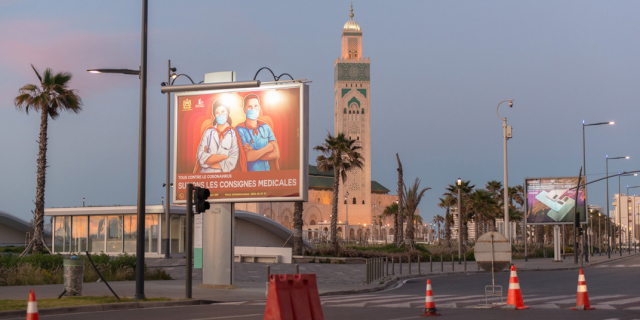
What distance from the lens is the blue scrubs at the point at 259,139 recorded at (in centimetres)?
2039

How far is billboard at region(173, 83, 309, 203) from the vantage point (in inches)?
792

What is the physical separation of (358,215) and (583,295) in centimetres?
12273

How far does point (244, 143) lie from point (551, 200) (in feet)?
117

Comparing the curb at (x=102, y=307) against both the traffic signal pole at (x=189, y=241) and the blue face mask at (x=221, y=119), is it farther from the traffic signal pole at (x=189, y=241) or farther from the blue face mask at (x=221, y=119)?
the blue face mask at (x=221, y=119)

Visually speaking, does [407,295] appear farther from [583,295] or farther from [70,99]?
[70,99]

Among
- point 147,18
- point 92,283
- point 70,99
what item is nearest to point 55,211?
point 70,99

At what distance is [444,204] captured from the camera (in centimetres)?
8012

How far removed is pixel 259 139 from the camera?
2048 centimetres

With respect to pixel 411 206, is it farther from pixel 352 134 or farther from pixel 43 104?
pixel 352 134

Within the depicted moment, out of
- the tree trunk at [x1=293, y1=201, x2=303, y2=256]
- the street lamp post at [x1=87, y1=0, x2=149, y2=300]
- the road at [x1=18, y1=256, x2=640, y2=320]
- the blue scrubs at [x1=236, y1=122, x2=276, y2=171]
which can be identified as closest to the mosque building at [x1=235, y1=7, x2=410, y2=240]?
the tree trunk at [x1=293, y1=201, x2=303, y2=256]

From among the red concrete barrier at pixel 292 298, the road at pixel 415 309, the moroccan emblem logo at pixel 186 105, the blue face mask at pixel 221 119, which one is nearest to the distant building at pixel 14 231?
the moroccan emblem logo at pixel 186 105

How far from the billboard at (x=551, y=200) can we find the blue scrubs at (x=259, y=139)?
113 ft

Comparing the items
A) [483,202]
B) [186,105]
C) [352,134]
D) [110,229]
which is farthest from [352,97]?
[186,105]

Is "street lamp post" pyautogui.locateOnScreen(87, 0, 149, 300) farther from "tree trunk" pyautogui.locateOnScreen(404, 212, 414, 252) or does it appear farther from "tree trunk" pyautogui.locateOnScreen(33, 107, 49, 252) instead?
"tree trunk" pyautogui.locateOnScreen(404, 212, 414, 252)
